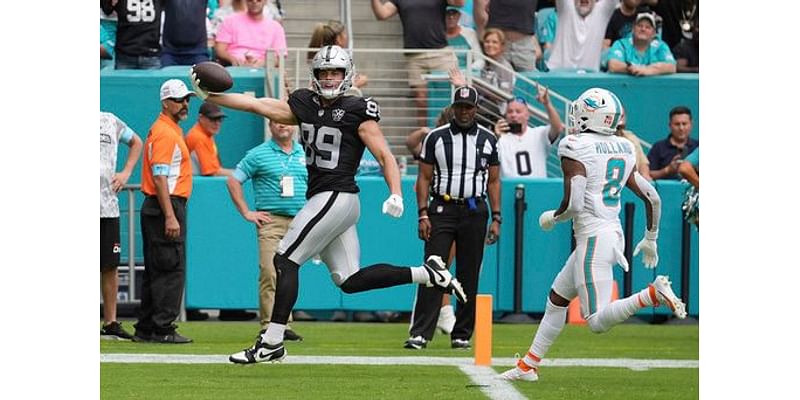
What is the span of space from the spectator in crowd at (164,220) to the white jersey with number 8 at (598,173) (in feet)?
11.9

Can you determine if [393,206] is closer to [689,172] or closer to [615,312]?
[615,312]

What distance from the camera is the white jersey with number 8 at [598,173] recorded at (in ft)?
27.9

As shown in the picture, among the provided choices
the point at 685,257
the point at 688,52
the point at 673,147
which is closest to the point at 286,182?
the point at 685,257

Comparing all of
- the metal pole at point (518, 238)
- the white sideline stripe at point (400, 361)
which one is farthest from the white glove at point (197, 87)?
the metal pole at point (518, 238)

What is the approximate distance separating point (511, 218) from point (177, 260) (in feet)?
12.6

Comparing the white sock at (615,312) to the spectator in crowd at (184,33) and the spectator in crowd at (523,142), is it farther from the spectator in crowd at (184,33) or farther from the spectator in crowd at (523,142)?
the spectator in crowd at (184,33)

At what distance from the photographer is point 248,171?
11.6 meters

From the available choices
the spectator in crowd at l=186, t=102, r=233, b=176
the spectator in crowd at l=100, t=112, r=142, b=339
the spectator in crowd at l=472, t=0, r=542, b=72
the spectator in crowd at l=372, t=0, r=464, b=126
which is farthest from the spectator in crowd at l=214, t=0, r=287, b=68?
the spectator in crowd at l=100, t=112, r=142, b=339

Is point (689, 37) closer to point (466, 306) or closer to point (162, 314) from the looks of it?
point (466, 306)

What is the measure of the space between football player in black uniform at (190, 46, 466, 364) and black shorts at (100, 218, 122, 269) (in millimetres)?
2465

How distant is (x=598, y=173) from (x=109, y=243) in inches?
165

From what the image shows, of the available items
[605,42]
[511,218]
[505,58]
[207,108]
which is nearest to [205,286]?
[207,108]

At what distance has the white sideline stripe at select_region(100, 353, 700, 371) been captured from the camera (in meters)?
9.79

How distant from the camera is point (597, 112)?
8.55 meters
